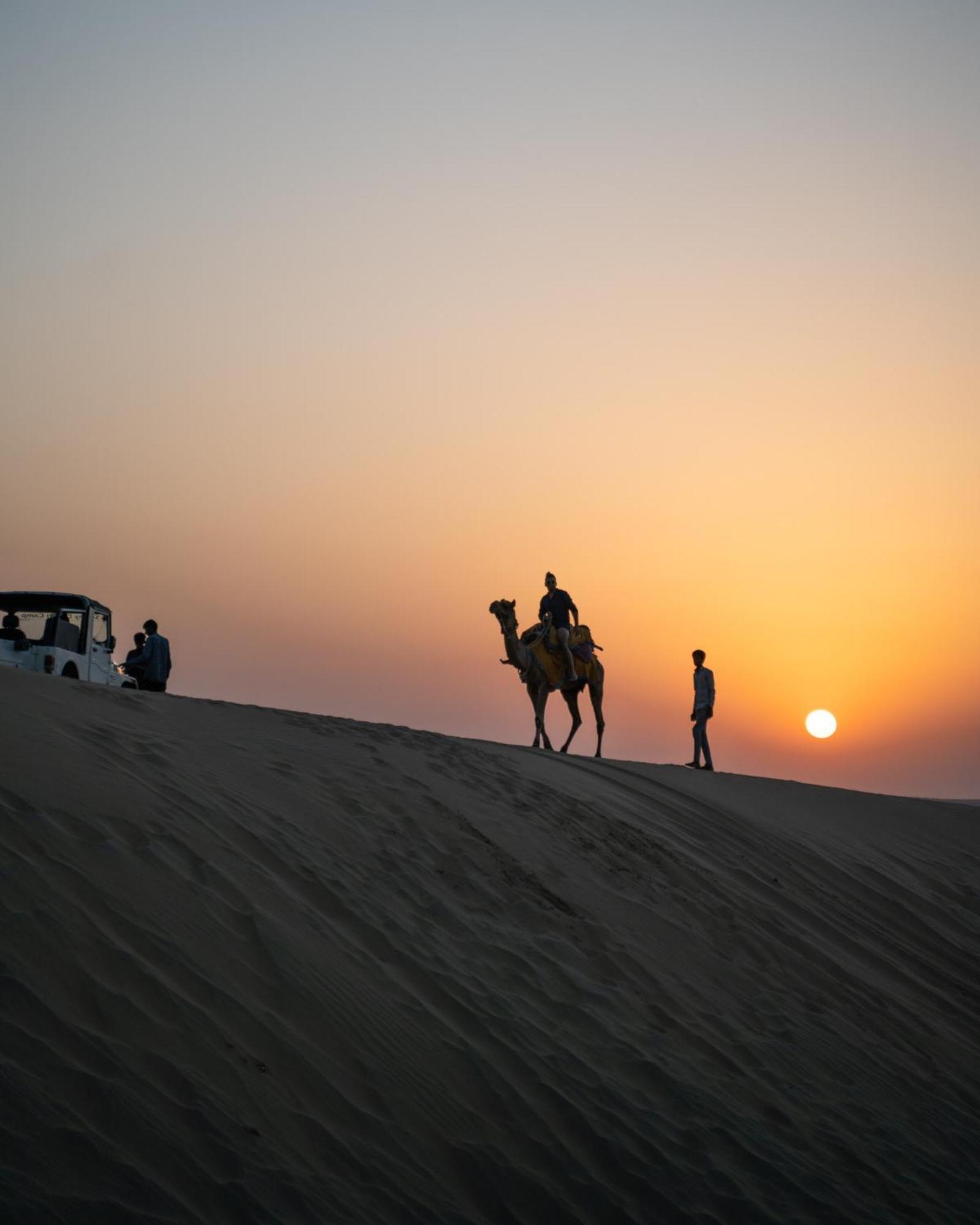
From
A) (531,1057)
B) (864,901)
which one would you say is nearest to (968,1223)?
(531,1057)

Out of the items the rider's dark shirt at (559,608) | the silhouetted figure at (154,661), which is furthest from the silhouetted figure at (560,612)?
the silhouetted figure at (154,661)

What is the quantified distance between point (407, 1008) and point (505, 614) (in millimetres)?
13571

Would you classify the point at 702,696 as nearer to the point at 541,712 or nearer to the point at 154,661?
the point at 541,712

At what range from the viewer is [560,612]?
63.3 feet

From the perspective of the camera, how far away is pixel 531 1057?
20.0 ft

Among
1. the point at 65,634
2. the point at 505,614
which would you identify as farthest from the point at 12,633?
the point at 505,614

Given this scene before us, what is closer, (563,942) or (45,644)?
(563,942)

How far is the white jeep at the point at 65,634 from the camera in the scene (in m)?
15.8

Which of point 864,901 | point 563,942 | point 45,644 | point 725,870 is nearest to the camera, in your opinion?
point 563,942

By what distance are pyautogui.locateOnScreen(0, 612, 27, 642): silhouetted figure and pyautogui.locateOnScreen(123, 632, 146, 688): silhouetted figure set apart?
1.87m

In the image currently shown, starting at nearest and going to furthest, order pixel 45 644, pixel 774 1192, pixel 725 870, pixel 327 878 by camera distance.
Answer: pixel 774 1192, pixel 327 878, pixel 725 870, pixel 45 644

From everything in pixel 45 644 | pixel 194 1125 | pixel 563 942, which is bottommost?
pixel 194 1125

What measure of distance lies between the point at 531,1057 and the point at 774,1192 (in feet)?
4.55

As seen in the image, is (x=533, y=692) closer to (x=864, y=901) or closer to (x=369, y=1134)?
(x=864, y=901)
